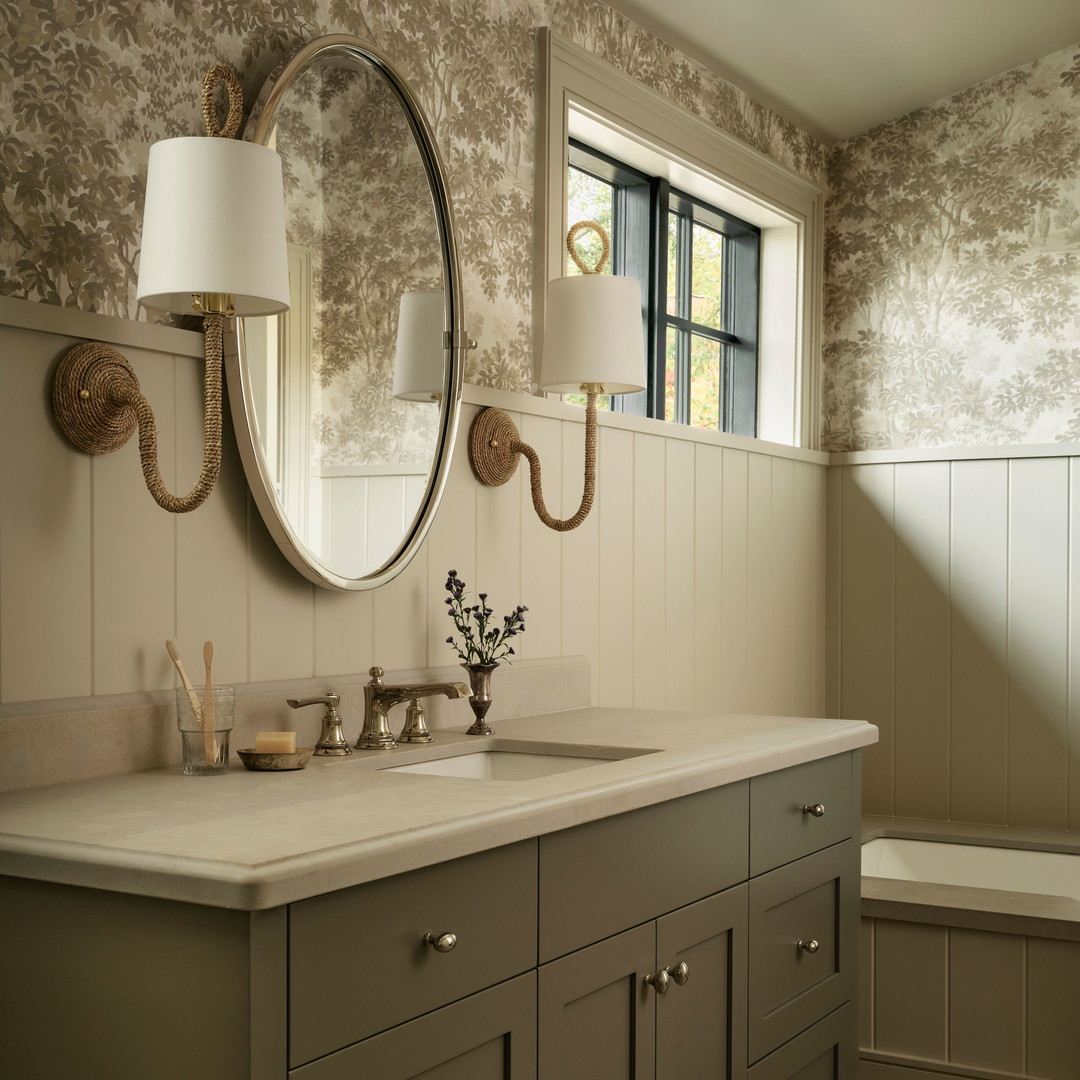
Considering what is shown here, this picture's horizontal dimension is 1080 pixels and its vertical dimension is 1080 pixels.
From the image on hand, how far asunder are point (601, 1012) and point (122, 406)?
0.96 metres

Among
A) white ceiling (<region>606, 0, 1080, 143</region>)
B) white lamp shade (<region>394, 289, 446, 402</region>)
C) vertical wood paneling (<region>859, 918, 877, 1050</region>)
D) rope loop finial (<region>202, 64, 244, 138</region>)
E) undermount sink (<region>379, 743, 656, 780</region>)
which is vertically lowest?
vertical wood paneling (<region>859, 918, 877, 1050</region>)

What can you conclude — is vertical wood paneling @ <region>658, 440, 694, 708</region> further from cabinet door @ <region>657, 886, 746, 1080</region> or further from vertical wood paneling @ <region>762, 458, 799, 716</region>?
→ cabinet door @ <region>657, 886, 746, 1080</region>

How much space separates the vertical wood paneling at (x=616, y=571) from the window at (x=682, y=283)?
1.12 ft

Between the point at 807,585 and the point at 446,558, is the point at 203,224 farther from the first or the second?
the point at 807,585

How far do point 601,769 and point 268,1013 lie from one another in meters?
0.64

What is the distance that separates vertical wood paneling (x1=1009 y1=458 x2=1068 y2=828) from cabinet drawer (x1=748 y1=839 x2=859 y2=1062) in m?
1.47

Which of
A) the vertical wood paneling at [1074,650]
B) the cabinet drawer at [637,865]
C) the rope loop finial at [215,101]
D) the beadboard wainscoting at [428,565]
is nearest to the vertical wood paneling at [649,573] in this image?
the beadboard wainscoting at [428,565]

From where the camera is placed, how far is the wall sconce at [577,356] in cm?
232

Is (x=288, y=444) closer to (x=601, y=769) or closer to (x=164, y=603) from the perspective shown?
(x=164, y=603)

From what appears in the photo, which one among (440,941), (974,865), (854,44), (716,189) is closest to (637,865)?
(440,941)

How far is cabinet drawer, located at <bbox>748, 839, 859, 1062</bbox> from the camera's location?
1.88 m

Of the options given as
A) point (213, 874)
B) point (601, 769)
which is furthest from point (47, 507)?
point (601, 769)

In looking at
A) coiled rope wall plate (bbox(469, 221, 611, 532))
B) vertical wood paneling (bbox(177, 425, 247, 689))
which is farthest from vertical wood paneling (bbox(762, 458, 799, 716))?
vertical wood paneling (bbox(177, 425, 247, 689))

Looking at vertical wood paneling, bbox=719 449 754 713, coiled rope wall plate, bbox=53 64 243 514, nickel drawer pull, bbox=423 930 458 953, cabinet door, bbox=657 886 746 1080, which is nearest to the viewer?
nickel drawer pull, bbox=423 930 458 953
